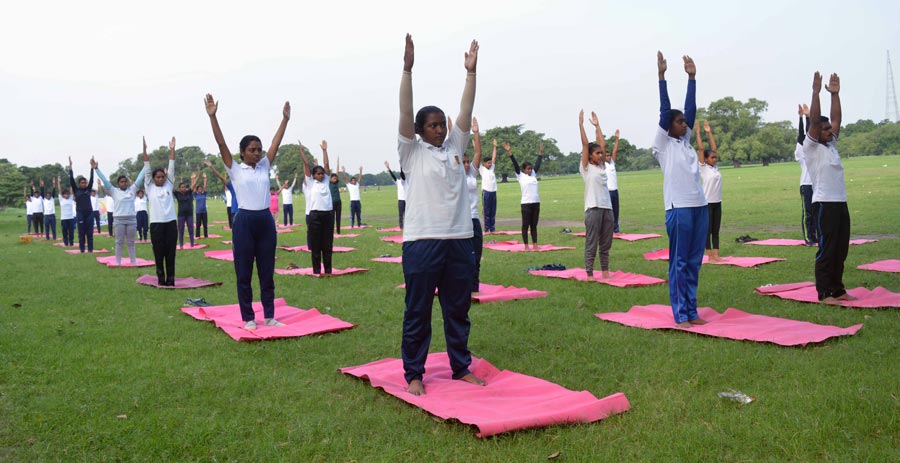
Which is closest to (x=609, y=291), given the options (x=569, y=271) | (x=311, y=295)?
(x=569, y=271)

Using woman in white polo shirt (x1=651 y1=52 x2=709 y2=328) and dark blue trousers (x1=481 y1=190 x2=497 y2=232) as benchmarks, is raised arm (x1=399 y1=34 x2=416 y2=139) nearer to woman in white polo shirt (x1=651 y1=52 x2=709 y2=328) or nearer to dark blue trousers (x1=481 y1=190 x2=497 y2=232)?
woman in white polo shirt (x1=651 y1=52 x2=709 y2=328)

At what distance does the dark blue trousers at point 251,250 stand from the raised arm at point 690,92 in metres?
4.96

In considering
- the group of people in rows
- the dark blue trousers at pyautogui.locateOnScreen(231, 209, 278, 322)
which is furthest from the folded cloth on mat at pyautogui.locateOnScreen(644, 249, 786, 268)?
the dark blue trousers at pyautogui.locateOnScreen(231, 209, 278, 322)

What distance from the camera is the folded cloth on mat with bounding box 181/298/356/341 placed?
7.87m

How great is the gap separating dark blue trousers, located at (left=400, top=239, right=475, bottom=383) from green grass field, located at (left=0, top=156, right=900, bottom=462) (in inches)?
20.6

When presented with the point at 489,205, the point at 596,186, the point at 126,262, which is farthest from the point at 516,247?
the point at 126,262

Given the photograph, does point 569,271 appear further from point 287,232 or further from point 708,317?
point 287,232

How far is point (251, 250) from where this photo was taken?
8.42m

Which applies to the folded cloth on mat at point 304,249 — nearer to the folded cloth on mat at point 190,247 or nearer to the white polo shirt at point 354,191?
the folded cloth on mat at point 190,247

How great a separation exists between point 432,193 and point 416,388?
1559 mm

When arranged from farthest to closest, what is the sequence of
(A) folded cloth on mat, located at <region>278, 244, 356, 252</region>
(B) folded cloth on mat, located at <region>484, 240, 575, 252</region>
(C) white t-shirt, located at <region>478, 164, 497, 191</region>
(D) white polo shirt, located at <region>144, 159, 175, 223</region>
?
1. (C) white t-shirt, located at <region>478, 164, 497, 191</region>
2. (A) folded cloth on mat, located at <region>278, 244, 356, 252</region>
3. (B) folded cloth on mat, located at <region>484, 240, 575, 252</region>
4. (D) white polo shirt, located at <region>144, 159, 175, 223</region>

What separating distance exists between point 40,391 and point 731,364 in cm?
586

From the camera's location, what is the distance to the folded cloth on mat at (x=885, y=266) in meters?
10.8

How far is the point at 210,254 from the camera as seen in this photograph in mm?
18562
